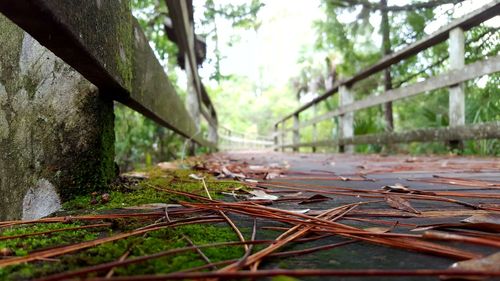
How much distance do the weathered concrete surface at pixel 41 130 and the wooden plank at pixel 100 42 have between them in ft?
0.47

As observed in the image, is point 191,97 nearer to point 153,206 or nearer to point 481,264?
point 153,206

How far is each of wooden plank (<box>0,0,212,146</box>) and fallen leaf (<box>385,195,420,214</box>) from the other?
101 cm

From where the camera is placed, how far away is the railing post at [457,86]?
375cm

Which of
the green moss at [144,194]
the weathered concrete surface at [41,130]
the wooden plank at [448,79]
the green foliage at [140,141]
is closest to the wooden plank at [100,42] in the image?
the weathered concrete surface at [41,130]

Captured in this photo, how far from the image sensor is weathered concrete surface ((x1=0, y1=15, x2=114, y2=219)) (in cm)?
137

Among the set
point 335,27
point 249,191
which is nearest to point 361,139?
point 335,27

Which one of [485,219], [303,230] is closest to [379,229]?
[303,230]

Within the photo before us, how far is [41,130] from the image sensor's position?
1382 millimetres

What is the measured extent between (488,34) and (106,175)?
15.8 ft

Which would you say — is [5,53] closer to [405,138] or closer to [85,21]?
[85,21]

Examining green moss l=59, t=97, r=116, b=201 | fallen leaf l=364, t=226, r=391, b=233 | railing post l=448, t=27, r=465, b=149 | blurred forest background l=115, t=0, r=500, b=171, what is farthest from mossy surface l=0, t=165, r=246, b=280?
railing post l=448, t=27, r=465, b=149

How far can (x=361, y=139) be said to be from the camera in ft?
18.6

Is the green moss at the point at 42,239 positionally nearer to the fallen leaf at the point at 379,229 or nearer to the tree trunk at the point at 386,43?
the fallen leaf at the point at 379,229

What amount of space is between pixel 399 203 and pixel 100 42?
1068mm
